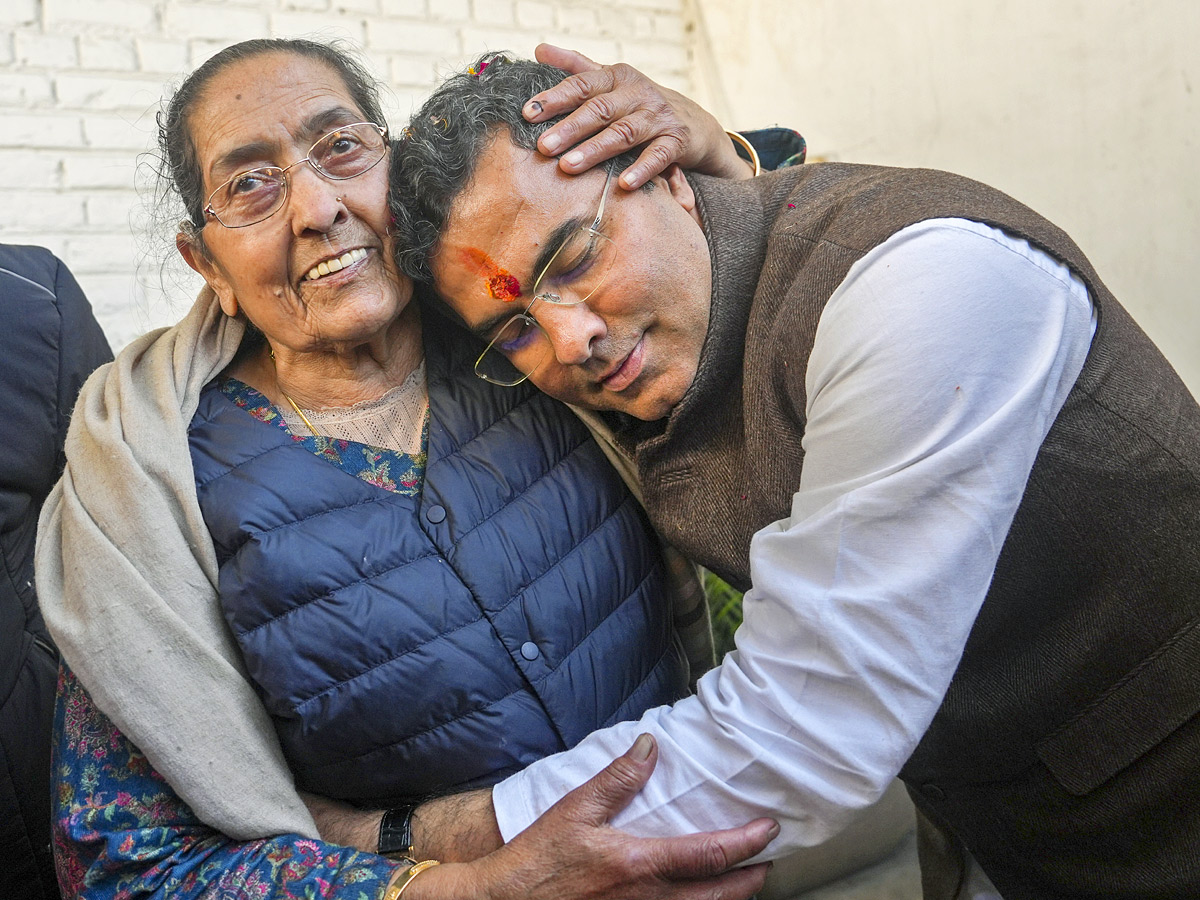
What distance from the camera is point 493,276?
1.49m

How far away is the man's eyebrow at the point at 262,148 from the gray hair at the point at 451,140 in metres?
0.13

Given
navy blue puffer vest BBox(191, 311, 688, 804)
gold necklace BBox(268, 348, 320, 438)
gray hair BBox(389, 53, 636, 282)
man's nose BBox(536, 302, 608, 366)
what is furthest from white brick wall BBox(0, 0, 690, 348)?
man's nose BBox(536, 302, 608, 366)

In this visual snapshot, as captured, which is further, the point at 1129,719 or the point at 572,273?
the point at 572,273

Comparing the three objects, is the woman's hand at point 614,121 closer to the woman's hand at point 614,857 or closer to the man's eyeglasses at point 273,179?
the man's eyeglasses at point 273,179

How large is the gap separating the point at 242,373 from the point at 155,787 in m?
0.69

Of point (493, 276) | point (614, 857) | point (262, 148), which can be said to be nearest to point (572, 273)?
point (493, 276)

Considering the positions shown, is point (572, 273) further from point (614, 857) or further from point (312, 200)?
point (614, 857)

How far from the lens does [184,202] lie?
5.63ft

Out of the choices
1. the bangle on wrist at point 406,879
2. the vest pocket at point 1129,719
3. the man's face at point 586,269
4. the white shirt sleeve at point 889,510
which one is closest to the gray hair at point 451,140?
the man's face at point 586,269

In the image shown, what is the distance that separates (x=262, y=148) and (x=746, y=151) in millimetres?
970

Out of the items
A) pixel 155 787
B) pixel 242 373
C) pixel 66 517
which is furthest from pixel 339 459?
pixel 155 787

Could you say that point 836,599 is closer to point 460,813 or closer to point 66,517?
point 460,813

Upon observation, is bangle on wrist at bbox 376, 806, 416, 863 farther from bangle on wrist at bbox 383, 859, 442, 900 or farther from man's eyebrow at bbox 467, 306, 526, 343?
man's eyebrow at bbox 467, 306, 526, 343

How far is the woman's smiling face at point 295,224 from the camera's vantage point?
1.58m
